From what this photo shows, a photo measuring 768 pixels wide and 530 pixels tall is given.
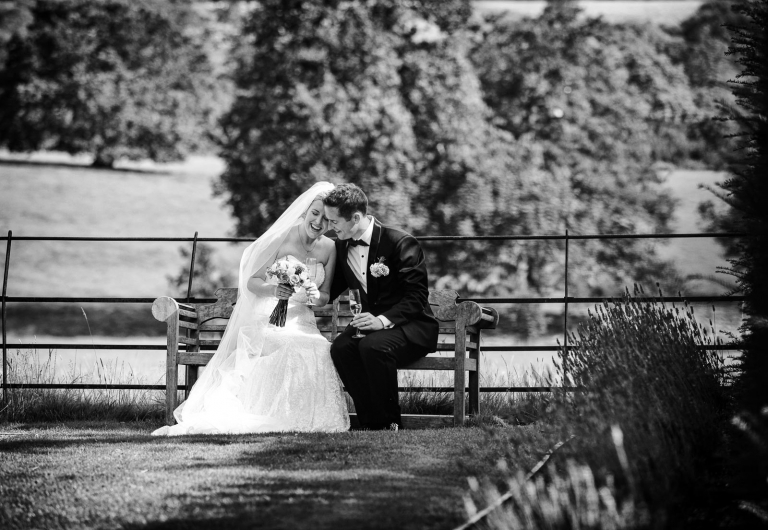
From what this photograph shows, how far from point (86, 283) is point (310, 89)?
1630 cm

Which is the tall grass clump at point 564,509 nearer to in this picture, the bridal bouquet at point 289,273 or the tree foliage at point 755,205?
the tree foliage at point 755,205

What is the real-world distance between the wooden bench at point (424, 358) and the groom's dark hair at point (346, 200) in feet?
2.99

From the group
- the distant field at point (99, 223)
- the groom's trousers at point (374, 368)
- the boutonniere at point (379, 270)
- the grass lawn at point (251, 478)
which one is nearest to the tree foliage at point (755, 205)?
the grass lawn at point (251, 478)

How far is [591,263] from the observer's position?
19281 millimetres

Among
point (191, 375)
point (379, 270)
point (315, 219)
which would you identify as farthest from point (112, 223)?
point (379, 270)

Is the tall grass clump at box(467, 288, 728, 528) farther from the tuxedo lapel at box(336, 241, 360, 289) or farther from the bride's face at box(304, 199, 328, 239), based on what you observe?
the bride's face at box(304, 199, 328, 239)

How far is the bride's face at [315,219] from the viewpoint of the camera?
6.78m

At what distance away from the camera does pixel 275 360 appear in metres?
6.31

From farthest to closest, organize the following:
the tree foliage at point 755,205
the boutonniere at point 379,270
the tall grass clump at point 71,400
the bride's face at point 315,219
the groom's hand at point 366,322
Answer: the tall grass clump at point 71,400, the bride's face at point 315,219, the boutonniere at point 379,270, the groom's hand at point 366,322, the tree foliage at point 755,205

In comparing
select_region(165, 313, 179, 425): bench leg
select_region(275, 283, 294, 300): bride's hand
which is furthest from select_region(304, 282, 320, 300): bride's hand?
select_region(165, 313, 179, 425): bench leg

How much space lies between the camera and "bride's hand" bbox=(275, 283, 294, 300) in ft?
21.2

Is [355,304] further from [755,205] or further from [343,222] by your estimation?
[755,205]

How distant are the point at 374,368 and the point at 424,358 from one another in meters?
0.44

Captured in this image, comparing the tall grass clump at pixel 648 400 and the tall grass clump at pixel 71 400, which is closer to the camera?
the tall grass clump at pixel 648 400
